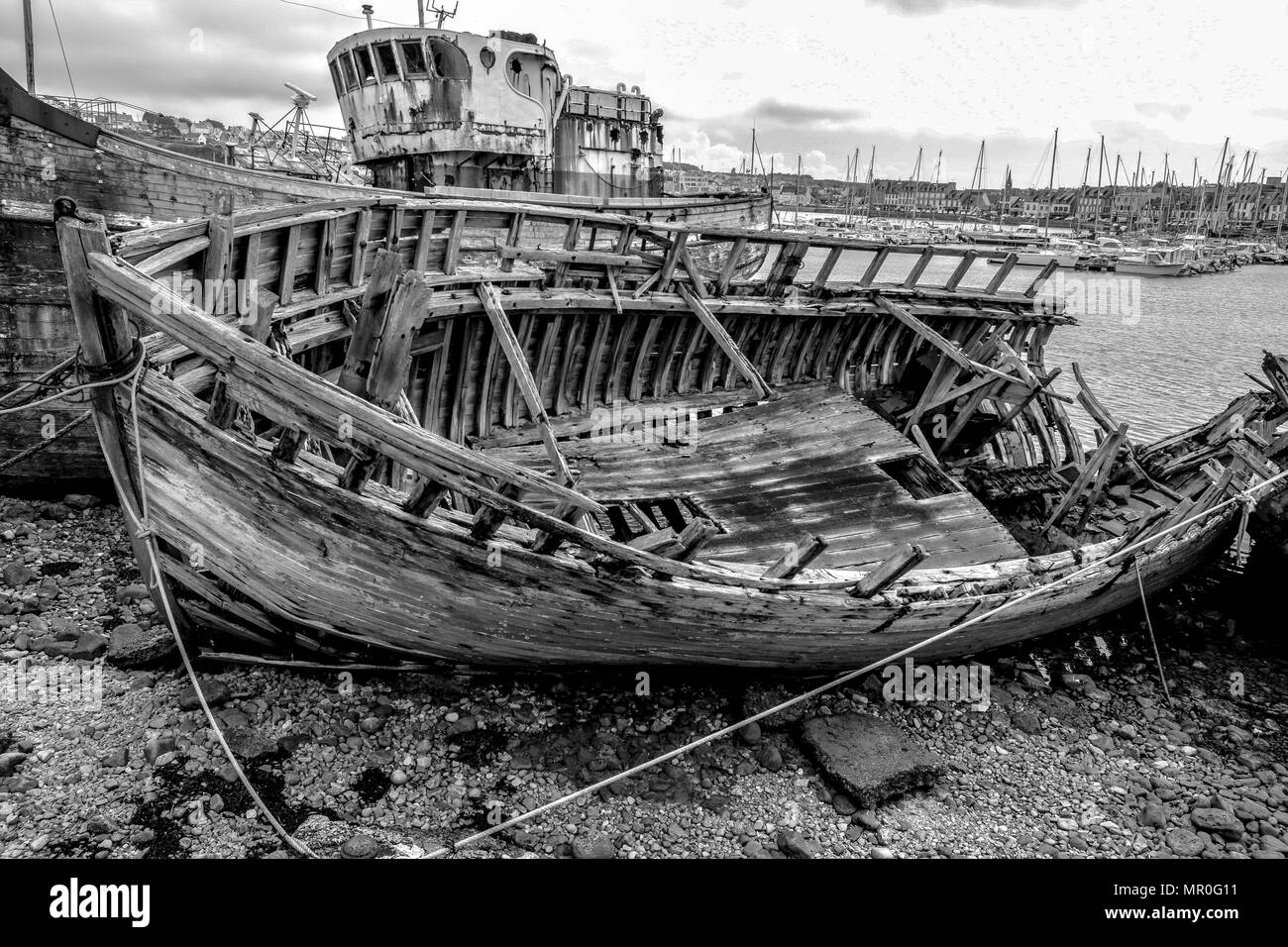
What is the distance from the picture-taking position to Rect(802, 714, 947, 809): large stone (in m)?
6.91

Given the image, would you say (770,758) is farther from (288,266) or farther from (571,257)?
(571,257)

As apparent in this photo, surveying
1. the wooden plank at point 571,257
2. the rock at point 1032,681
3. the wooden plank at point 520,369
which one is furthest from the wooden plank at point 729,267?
the rock at point 1032,681

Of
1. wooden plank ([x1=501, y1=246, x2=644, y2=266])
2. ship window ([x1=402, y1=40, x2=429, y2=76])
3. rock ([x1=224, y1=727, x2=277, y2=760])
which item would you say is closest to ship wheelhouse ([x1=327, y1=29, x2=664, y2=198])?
ship window ([x1=402, y1=40, x2=429, y2=76])

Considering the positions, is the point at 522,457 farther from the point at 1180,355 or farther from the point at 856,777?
the point at 1180,355

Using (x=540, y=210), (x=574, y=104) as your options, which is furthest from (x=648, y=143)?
(x=540, y=210)

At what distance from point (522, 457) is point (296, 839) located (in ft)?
17.1

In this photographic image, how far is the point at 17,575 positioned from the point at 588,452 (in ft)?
20.7

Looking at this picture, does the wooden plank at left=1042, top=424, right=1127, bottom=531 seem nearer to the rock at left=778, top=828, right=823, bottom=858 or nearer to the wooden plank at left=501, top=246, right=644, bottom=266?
the wooden plank at left=501, top=246, right=644, bottom=266

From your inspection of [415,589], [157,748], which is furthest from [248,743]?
[415,589]

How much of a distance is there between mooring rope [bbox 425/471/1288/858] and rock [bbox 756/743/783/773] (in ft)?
0.90

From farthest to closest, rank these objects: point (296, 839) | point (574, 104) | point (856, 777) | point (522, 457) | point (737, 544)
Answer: point (574, 104) < point (522, 457) < point (737, 544) < point (856, 777) < point (296, 839)

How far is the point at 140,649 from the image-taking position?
274 inches
